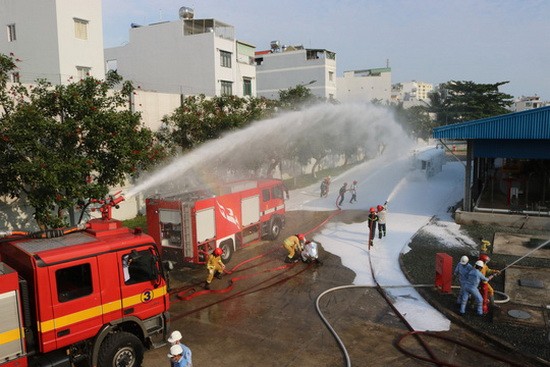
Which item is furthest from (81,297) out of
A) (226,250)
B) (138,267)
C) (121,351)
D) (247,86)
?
(247,86)

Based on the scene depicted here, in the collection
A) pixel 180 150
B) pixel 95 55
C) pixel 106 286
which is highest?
pixel 95 55

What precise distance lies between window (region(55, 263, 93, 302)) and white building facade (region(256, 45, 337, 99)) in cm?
5151

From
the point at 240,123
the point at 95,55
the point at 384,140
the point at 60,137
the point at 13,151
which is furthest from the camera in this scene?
the point at 384,140

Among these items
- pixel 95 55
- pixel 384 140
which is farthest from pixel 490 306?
pixel 384 140

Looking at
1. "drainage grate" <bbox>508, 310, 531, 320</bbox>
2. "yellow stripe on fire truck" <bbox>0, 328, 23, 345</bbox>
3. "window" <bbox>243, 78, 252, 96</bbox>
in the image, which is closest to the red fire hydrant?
"drainage grate" <bbox>508, 310, 531, 320</bbox>

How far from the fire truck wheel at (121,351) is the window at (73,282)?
3.61ft

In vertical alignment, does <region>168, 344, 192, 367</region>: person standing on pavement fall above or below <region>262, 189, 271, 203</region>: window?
below

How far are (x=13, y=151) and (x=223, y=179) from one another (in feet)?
46.6

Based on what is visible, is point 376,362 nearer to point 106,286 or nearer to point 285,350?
point 285,350

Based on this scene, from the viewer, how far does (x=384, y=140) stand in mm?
54094

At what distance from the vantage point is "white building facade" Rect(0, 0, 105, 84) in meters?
28.7

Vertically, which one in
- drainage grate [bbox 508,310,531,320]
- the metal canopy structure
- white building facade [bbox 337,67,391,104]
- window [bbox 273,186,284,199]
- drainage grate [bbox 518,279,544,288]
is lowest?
drainage grate [bbox 508,310,531,320]

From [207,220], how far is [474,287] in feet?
28.4

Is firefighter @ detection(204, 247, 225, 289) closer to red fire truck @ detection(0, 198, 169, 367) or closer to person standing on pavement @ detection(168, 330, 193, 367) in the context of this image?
red fire truck @ detection(0, 198, 169, 367)
